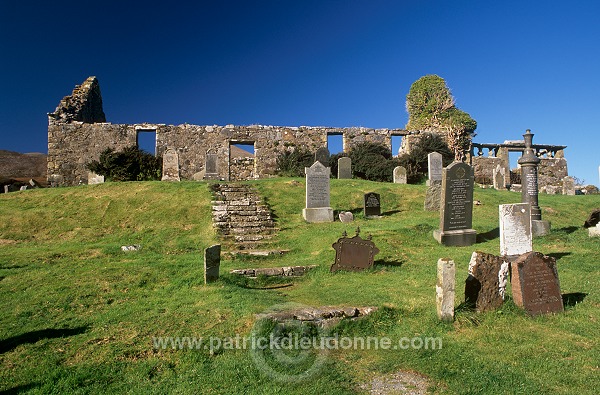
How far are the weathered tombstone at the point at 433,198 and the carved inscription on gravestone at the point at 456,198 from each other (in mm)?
4102

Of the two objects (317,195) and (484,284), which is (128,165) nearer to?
(317,195)

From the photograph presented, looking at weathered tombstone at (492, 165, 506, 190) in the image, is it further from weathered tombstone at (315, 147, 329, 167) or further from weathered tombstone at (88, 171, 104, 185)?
weathered tombstone at (88, 171, 104, 185)

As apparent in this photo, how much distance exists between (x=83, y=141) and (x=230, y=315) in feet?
72.7

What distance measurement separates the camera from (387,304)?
5914 millimetres

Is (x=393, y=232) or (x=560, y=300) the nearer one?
(x=560, y=300)

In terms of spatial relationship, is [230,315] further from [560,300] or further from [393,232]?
[393,232]

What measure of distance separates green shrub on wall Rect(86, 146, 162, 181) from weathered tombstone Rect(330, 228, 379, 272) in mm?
15885

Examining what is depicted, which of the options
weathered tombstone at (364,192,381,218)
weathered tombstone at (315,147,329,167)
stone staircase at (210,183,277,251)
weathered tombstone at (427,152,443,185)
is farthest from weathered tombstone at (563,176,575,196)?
stone staircase at (210,183,277,251)

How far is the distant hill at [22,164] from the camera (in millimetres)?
32931

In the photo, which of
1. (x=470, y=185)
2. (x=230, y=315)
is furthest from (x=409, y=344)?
(x=470, y=185)

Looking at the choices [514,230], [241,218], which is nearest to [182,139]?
[241,218]

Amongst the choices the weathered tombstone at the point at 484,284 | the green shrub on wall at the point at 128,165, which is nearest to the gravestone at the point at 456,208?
the weathered tombstone at the point at 484,284

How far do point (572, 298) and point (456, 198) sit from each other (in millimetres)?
5122

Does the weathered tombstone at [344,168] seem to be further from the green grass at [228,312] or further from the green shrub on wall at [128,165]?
the green shrub on wall at [128,165]
